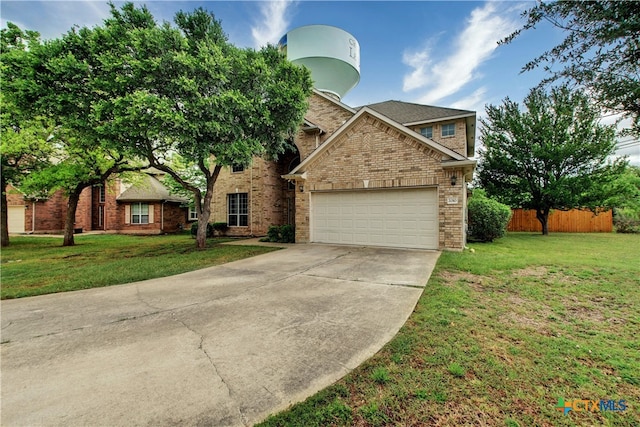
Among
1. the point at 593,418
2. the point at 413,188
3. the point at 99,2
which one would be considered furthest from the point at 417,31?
the point at 593,418

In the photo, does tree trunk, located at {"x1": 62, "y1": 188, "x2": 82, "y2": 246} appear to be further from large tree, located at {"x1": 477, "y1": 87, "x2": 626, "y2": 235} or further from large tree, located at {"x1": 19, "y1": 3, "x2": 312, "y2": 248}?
large tree, located at {"x1": 477, "y1": 87, "x2": 626, "y2": 235}

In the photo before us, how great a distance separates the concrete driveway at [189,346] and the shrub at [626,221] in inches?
866

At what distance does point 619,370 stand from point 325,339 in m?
2.76

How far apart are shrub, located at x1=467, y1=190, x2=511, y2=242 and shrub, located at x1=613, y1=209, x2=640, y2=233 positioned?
1279 cm

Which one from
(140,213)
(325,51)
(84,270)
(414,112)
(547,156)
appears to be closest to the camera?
(84,270)

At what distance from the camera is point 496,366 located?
2.51 metres

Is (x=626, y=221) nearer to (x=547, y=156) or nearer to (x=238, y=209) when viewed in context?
(x=547, y=156)

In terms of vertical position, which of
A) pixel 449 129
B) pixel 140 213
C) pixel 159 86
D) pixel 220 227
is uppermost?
pixel 449 129

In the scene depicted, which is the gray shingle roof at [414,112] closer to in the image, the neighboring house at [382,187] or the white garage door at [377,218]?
the neighboring house at [382,187]

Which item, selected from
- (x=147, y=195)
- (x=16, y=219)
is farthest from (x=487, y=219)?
(x=16, y=219)

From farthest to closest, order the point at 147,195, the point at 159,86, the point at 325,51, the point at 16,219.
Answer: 1. the point at 16,219
2. the point at 147,195
3. the point at 325,51
4. the point at 159,86

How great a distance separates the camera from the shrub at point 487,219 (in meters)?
12.2

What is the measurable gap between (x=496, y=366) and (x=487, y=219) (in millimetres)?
11467

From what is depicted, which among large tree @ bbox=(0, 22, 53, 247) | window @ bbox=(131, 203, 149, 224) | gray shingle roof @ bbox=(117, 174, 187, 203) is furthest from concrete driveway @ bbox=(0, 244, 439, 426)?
window @ bbox=(131, 203, 149, 224)
